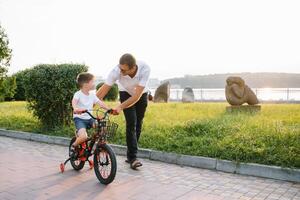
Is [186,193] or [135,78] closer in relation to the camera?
[186,193]

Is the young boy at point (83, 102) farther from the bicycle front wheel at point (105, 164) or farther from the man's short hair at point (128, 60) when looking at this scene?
the man's short hair at point (128, 60)

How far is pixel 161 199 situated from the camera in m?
4.95

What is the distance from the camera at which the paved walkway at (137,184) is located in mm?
5133

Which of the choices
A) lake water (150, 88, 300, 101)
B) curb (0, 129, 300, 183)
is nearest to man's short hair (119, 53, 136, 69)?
curb (0, 129, 300, 183)

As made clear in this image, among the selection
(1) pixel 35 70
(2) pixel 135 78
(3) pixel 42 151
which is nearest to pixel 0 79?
(1) pixel 35 70

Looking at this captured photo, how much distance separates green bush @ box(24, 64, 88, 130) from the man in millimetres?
3825

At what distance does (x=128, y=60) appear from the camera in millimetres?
5949

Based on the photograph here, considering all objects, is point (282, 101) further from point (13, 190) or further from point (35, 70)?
point (13, 190)

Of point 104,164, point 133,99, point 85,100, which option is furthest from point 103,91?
point 104,164

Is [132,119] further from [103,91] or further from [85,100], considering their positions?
[85,100]

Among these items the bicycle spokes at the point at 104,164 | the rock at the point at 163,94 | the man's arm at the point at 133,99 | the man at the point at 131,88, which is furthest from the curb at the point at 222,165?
the rock at the point at 163,94

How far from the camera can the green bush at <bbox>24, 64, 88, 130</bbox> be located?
10016 millimetres

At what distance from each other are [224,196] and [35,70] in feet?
22.0

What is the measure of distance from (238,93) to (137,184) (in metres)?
8.39
